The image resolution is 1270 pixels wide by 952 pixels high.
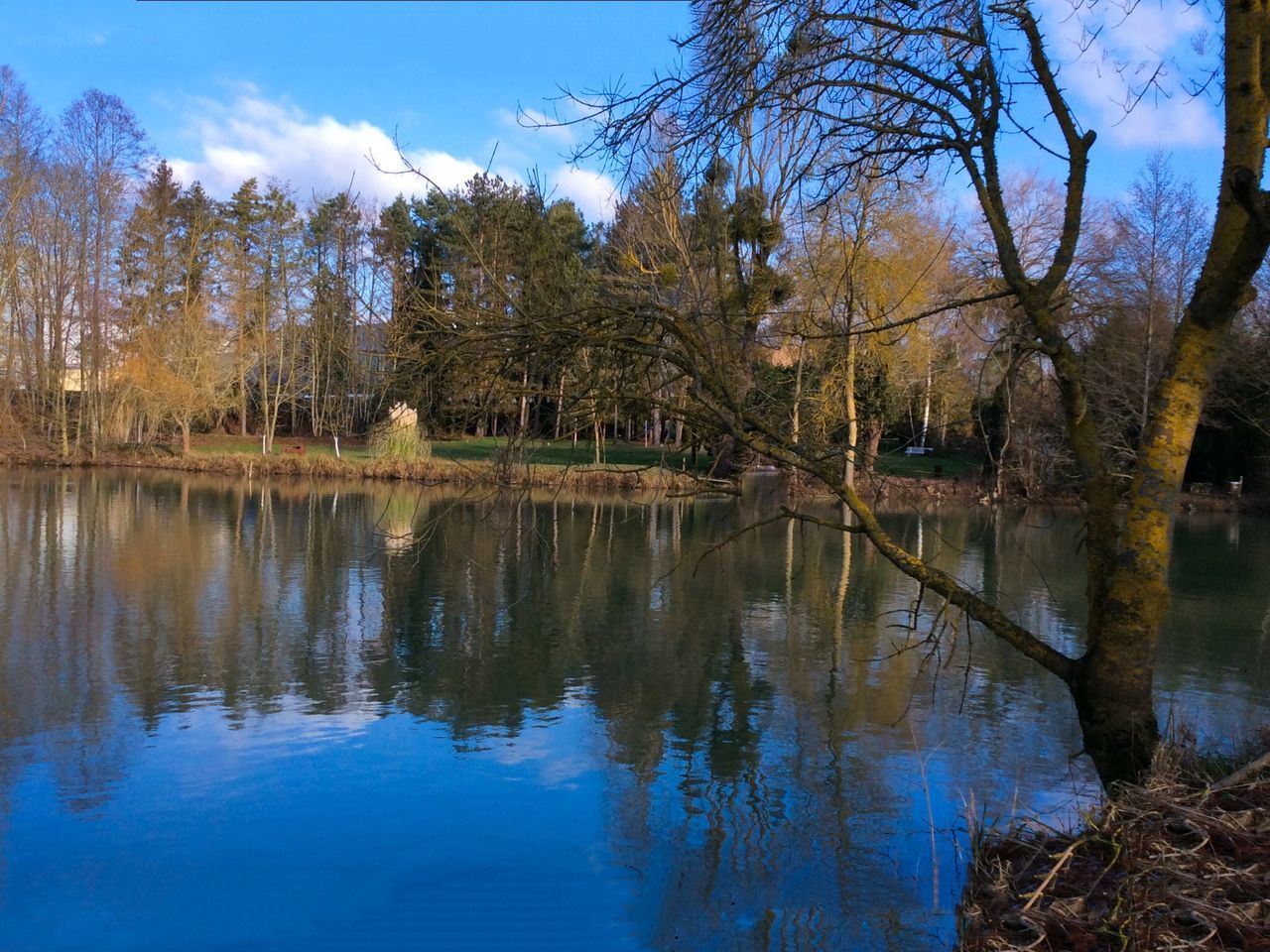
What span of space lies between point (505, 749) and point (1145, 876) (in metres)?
4.72

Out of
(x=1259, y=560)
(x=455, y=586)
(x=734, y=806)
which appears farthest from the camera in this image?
(x=1259, y=560)

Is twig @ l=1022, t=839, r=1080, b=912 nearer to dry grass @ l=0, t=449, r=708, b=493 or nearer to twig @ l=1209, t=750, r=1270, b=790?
twig @ l=1209, t=750, r=1270, b=790

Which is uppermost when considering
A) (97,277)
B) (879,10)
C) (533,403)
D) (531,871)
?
(97,277)

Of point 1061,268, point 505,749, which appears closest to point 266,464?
point 505,749

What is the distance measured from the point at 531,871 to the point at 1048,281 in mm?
4045

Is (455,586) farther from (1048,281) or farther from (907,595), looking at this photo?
(1048,281)

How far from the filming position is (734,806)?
655 cm

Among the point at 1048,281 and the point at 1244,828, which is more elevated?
the point at 1048,281

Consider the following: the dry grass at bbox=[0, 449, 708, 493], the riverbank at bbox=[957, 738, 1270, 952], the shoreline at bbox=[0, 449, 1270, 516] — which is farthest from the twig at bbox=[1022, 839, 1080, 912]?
the dry grass at bbox=[0, 449, 708, 493]

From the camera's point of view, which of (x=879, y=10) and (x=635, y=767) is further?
(x=635, y=767)

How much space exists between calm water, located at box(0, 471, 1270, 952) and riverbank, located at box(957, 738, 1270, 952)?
1.90 ft

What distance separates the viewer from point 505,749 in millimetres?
7512

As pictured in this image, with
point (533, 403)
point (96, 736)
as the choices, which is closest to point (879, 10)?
point (533, 403)

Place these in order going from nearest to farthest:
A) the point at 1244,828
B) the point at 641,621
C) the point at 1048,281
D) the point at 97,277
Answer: the point at 1244,828
the point at 1048,281
the point at 641,621
the point at 97,277
